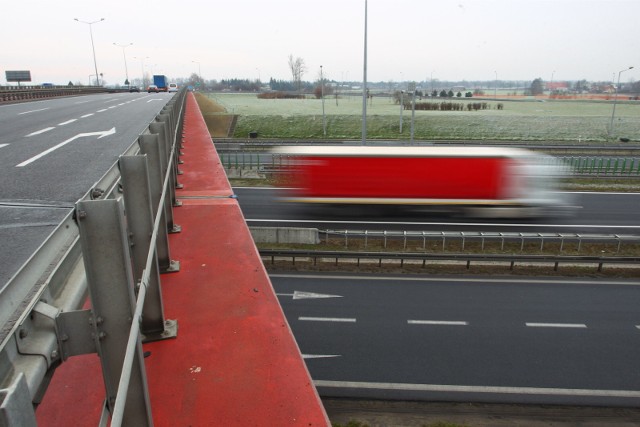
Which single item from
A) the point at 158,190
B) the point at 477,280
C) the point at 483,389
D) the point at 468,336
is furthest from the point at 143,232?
the point at 477,280

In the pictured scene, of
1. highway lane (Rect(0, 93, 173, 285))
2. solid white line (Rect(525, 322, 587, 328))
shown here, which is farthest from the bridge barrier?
solid white line (Rect(525, 322, 587, 328))

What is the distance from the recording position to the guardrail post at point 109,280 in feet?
5.82

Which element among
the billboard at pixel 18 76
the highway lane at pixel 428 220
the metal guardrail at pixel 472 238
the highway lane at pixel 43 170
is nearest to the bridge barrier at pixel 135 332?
the highway lane at pixel 43 170

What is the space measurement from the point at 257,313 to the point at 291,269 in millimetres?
12375

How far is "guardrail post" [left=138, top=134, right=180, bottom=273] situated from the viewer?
3785 mm

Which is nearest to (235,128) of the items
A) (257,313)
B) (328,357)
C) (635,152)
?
(635,152)

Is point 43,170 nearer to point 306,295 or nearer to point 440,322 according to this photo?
point 306,295

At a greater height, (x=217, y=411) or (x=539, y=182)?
(x=217, y=411)

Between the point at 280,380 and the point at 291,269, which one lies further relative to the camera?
the point at 291,269

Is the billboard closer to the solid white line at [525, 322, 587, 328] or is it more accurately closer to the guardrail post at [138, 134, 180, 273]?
the solid white line at [525, 322, 587, 328]

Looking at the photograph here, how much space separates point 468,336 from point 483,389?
2.17 m

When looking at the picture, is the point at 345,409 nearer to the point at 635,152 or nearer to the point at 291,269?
the point at 291,269

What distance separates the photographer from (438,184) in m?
17.8

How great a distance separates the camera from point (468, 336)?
37.0 feet
